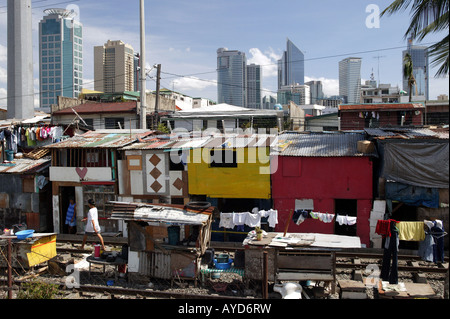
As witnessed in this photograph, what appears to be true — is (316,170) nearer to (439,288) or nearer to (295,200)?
(295,200)

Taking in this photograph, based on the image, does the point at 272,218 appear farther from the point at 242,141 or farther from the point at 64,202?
the point at 64,202

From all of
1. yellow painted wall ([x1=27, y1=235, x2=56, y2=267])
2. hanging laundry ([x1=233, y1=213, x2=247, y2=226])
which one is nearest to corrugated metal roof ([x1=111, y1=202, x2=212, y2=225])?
yellow painted wall ([x1=27, y1=235, x2=56, y2=267])

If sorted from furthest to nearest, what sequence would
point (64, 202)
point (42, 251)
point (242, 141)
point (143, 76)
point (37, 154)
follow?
point (143, 76) → point (37, 154) → point (64, 202) → point (242, 141) → point (42, 251)

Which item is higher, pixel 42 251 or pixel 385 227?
pixel 385 227

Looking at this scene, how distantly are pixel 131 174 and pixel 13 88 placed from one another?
52.1 m

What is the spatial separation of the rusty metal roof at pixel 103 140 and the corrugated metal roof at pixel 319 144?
7641 mm

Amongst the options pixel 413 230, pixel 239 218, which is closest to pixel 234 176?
pixel 239 218

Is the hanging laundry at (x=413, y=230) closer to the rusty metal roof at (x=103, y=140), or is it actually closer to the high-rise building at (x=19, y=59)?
the rusty metal roof at (x=103, y=140)

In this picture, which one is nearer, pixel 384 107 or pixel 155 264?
pixel 155 264

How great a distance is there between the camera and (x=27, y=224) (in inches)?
832

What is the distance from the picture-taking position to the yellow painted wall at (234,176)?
18.1 meters

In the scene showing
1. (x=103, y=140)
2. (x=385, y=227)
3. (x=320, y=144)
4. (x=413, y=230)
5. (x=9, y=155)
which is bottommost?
(x=413, y=230)

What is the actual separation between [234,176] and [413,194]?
763cm

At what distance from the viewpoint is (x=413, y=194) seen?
16703 millimetres
